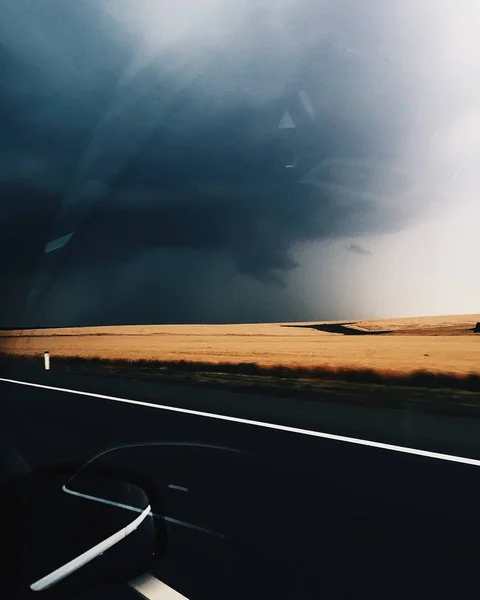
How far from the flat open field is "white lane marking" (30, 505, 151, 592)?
569 inches

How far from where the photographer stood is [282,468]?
6.22 meters

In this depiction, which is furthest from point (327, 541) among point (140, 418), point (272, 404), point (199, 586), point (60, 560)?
point (272, 404)

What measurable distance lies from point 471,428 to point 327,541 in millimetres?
4915

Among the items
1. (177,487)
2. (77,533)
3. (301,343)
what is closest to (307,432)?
(177,487)

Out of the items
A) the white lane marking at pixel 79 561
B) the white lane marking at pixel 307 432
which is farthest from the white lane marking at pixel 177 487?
the white lane marking at pixel 79 561

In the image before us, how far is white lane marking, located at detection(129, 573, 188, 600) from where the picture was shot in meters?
2.99

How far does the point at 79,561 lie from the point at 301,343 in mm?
30190

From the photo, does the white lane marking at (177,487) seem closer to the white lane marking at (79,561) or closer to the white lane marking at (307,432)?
the white lane marking at (307,432)

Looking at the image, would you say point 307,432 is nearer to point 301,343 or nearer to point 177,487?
point 177,487

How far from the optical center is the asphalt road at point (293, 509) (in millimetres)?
3502

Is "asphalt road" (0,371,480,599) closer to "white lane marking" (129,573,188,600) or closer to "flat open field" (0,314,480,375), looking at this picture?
"white lane marking" (129,573,188,600)

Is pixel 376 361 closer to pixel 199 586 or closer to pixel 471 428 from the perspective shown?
pixel 471 428

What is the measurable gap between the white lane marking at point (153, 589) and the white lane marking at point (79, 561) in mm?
923

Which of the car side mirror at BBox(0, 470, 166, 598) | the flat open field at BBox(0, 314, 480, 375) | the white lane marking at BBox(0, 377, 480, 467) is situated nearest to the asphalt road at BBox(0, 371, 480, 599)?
the white lane marking at BBox(0, 377, 480, 467)
